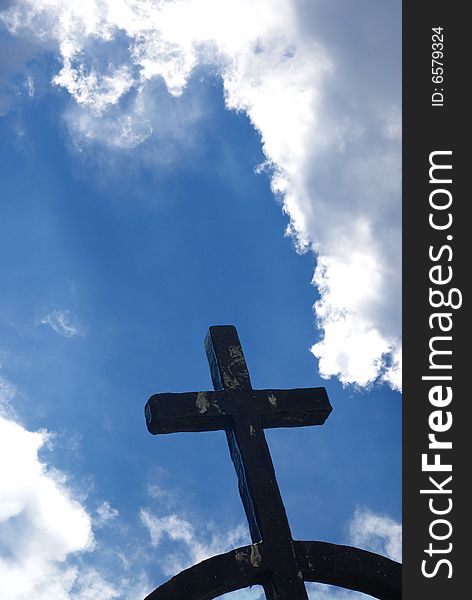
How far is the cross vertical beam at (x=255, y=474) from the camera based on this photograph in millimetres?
3814

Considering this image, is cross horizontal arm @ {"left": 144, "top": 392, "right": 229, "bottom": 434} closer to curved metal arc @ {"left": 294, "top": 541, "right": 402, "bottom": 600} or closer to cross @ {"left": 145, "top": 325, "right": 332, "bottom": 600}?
cross @ {"left": 145, "top": 325, "right": 332, "bottom": 600}

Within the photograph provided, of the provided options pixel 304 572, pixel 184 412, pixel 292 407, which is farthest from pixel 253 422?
pixel 304 572

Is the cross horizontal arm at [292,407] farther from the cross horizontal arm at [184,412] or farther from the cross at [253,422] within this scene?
the cross horizontal arm at [184,412]

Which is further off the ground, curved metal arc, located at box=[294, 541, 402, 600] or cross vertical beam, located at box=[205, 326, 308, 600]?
cross vertical beam, located at box=[205, 326, 308, 600]

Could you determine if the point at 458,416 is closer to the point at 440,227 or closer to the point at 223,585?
the point at 440,227

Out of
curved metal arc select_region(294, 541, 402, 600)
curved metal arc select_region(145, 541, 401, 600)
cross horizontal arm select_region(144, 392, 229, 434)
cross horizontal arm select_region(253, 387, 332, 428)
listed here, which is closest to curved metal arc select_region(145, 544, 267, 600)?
curved metal arc select_region(145, 541, 401, 600)

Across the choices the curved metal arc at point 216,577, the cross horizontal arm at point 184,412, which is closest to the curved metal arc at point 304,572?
the curved metal arc at point 216,577

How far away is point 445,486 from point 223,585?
189cm

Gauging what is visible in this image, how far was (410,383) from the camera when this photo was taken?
4.99 metres

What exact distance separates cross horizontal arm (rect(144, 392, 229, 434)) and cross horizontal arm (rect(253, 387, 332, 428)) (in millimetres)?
343

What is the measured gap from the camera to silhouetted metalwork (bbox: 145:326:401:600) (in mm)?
3732

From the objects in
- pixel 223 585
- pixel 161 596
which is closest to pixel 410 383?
pixel 223 585

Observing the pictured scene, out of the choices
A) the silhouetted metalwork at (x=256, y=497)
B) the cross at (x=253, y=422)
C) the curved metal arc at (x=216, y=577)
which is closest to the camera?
the curved metal arc at (x=216, y=577)

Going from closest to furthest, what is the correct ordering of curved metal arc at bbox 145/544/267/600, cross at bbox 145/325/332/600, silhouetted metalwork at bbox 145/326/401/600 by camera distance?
curved metal arc at bbox 145/544/267/600 < silhouetted metalwork at bbox 145/326/401/600 < cross at bbox 145/325/332/600
